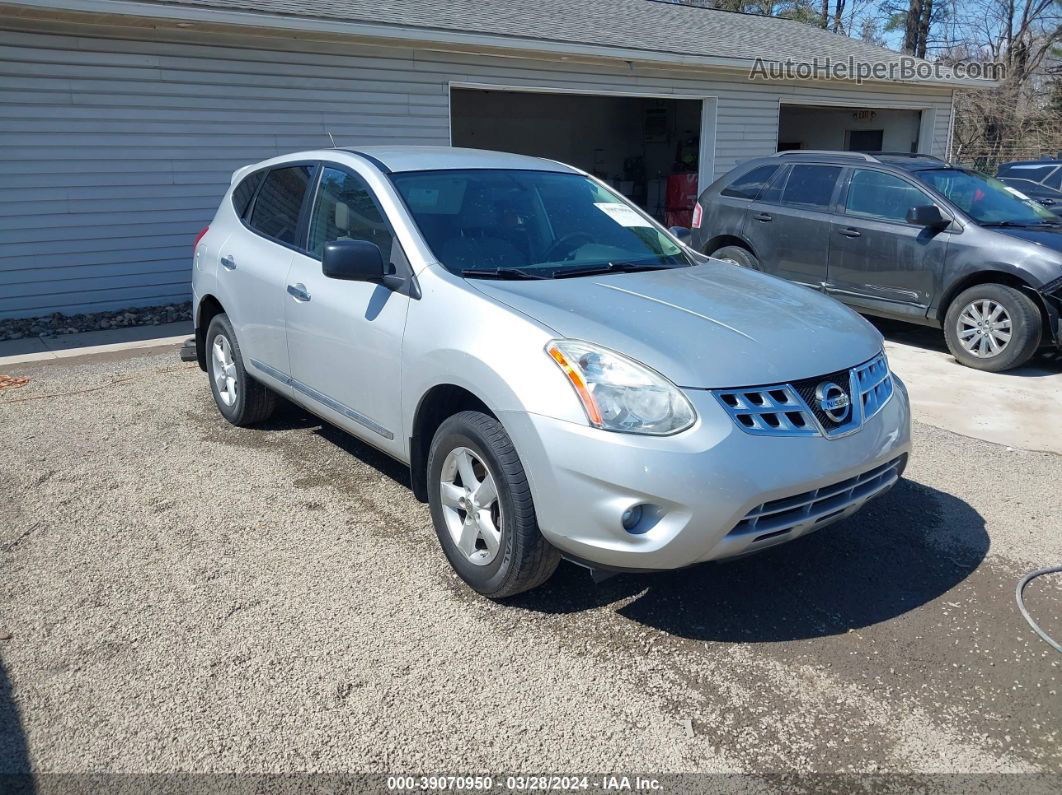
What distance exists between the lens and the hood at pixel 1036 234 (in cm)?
692

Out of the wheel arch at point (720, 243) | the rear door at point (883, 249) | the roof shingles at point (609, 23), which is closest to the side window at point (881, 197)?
the rear door at point (883, 249)

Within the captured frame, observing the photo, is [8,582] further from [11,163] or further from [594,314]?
[11,163]

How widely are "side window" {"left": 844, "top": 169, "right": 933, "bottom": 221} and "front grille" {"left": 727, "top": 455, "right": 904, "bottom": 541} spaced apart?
205 inches

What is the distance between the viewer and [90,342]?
841 cm

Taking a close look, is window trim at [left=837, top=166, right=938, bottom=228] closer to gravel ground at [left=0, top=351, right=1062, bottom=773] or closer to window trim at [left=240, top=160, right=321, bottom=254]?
gravel ground at [left=0, top=351, right=1062, bottom=773]

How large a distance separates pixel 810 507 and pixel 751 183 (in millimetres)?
6754

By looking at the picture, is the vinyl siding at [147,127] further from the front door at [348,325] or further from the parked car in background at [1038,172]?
the parked car in background at [1038,172]

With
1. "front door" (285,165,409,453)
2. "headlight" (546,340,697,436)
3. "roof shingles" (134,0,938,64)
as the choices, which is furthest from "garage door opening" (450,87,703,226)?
"headlight" (546,340,697,436)

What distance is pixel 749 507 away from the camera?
2.86 m

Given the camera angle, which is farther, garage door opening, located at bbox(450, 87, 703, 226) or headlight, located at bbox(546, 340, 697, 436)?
garage door opening, located at bbox(450, 87, 703, 226)

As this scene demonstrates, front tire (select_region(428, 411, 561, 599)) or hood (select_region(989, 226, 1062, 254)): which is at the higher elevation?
hood (select_region(989, 226, 1062, 254))

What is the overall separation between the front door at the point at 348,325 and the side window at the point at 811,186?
5557 millimetres

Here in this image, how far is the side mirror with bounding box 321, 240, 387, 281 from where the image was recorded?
3.60 meters

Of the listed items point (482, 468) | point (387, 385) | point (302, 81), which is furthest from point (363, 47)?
point (482, 468)
